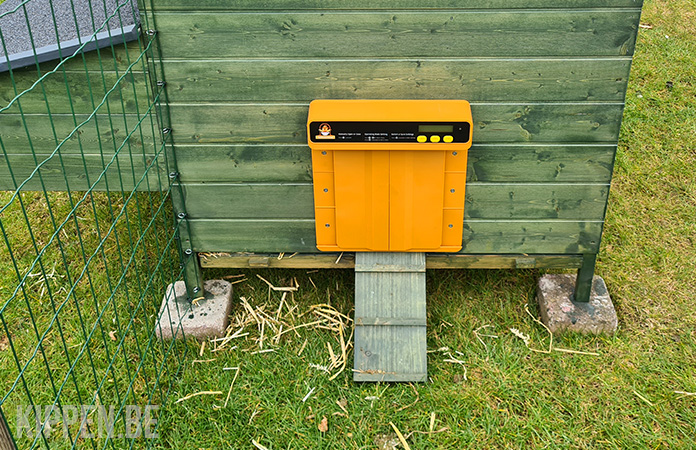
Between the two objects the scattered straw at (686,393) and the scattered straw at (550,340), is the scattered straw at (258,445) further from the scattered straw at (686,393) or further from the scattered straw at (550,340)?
the scattered straw at (686,393)

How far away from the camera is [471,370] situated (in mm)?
3027

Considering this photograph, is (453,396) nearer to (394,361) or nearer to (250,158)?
(394,361)

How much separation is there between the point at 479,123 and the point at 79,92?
167cm

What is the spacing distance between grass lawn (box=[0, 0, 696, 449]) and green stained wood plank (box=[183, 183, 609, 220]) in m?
0.54

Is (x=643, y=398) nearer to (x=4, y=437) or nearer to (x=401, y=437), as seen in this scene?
(x=401, y=437)

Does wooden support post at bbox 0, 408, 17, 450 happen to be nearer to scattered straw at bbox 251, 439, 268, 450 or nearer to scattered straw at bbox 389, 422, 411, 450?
scattered straw at bbox 251, 439, 268, 450

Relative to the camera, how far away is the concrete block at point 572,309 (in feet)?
10.5

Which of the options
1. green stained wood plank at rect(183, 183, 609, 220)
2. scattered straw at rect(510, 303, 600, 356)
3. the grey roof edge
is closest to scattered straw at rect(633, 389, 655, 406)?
scattered straw at rect(510, 303, 600, 356)

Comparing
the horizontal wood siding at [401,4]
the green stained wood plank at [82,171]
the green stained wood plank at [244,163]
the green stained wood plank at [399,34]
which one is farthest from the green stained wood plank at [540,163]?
the green stained wood plank at [82,171]

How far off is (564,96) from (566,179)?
381 millimetres

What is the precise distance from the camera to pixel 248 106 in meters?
2.79

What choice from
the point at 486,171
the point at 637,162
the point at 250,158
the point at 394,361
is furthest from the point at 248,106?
the point at 637,162

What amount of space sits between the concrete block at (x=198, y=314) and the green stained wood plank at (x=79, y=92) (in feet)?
2.82

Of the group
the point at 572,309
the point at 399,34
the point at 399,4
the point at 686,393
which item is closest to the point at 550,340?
the point at 572,309
